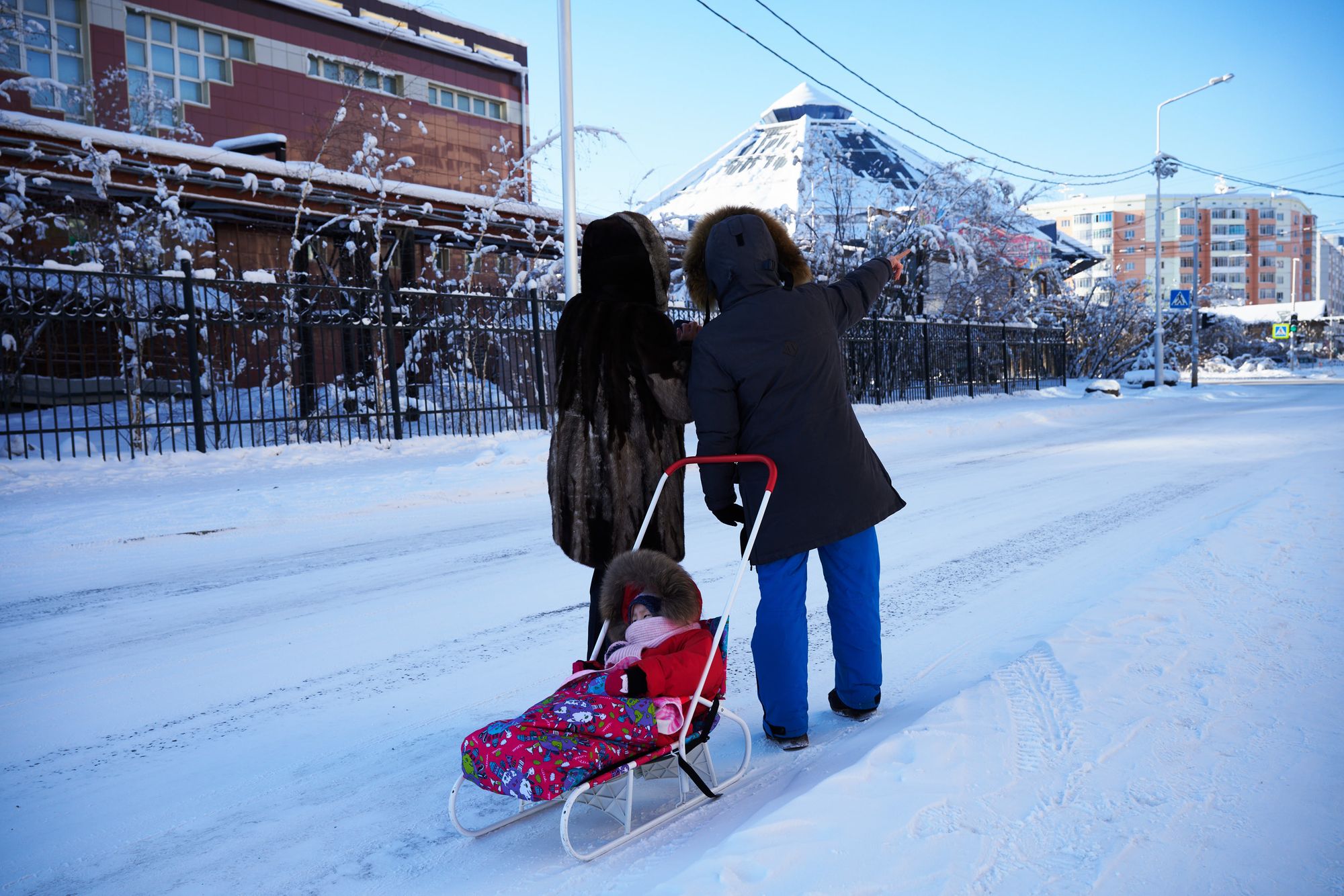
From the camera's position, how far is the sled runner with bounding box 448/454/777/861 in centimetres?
274

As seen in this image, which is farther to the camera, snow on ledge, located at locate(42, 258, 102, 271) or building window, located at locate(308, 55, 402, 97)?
building window, located at locate(308, 55, 402, 97)

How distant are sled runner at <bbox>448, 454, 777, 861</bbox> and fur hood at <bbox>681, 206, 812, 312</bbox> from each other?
69cm

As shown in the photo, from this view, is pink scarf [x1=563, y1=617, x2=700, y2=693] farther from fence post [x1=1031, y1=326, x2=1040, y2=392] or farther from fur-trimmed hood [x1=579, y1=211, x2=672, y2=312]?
fence post [x1=1031, y1=326, x2=1040, y2=392]

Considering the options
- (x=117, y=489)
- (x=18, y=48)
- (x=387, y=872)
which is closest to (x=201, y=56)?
(x=18, y=48)

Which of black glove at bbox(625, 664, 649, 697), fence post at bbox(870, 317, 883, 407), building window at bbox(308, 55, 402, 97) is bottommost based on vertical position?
black glove at bbox(625, 664, 649, 697)

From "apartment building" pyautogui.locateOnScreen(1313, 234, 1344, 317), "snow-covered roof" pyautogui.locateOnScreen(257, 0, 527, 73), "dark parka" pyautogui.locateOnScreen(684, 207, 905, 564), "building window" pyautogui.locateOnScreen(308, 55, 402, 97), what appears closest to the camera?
"dark parka" pyautogui.locateOnScreen(684, 207, 905, 564)

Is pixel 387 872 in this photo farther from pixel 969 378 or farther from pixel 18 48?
pixel 969 378

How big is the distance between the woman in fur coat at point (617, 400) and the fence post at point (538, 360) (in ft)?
36.0

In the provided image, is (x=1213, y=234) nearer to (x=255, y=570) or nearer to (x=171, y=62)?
(x=171, y=62)

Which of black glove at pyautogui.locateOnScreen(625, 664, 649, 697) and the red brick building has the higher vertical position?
the red brick building

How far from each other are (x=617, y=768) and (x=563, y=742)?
0.17 metres

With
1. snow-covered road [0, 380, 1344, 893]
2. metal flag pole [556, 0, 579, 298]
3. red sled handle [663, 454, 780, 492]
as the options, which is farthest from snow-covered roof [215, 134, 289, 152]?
red sled handle [663, 454, 780, 492]

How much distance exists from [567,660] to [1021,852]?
2.56 metres

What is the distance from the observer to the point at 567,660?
4672 mm
